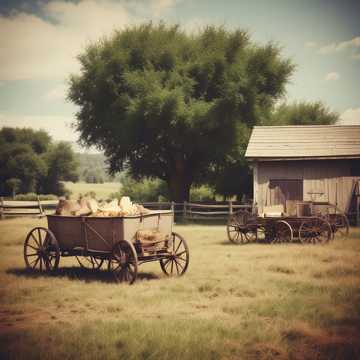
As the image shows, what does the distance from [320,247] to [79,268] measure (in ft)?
22.9

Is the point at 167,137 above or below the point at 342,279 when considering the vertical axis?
above

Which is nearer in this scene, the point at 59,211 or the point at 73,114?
the point at 59,211

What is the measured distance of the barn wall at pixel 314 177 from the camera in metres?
22.8

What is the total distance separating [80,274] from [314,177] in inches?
597

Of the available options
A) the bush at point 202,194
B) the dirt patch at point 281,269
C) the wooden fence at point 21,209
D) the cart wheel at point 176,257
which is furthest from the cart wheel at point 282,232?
the bush at point 202,194

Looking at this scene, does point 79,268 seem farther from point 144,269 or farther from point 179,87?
point 179,87

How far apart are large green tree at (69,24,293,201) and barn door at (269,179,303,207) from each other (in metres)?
6.19

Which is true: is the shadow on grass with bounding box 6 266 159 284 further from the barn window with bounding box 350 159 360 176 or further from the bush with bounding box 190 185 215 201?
the bush with bounding box 190 185 215 201

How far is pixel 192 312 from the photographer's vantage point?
7277mm

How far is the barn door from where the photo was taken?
75.7 feet

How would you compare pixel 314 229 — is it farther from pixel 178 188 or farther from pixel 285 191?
pixel 178 188

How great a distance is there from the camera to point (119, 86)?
96.5ft

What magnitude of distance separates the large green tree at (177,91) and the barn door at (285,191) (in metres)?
6.19

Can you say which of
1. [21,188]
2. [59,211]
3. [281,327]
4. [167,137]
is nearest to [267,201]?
[167,137]
